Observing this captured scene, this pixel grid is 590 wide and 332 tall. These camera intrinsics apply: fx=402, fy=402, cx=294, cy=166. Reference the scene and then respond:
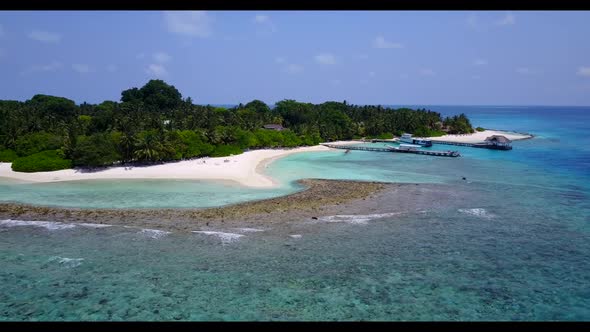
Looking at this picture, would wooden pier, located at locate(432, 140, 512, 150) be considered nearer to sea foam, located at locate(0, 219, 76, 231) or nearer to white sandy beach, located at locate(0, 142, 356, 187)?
white sandy beach, located at locate(0, 142, 356, 187)

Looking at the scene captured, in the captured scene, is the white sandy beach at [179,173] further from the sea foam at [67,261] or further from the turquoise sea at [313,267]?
the sea foam at [67,261]

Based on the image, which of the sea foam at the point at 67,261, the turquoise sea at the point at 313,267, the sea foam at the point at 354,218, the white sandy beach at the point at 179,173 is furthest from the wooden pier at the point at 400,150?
the sea foam at the point at 67,261

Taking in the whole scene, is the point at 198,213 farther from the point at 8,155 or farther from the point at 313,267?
the point at 8,155

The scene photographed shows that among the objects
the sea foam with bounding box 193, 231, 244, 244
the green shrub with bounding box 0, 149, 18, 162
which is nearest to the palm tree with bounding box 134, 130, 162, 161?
the green shrub with bounding box 0, 149, 18, 162

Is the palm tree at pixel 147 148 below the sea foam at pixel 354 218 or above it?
above
